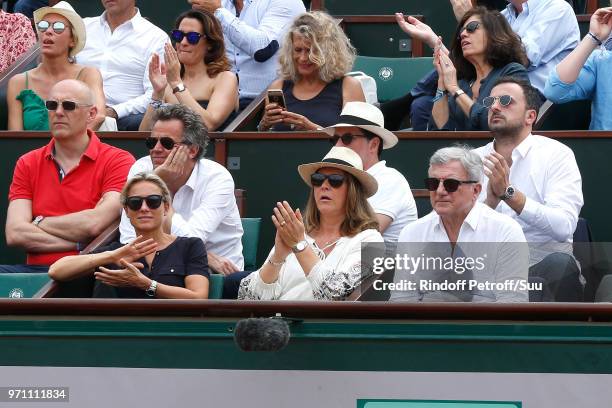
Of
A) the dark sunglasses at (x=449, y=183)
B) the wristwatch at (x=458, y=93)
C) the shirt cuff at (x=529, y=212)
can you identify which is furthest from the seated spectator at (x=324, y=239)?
the wristwatch at (x=458, y=93)

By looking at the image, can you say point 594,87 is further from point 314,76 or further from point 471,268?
point 471,268

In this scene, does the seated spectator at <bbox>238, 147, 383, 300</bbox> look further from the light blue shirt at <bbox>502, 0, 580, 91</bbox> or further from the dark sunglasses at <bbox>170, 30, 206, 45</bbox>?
the light blue shirt at <bbox>502, 0, 580, 91</bbox>

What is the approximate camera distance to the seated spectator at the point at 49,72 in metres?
8.93

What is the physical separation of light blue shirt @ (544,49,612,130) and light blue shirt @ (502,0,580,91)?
0.59m

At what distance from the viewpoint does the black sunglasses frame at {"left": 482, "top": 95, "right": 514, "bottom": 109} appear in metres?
7.43

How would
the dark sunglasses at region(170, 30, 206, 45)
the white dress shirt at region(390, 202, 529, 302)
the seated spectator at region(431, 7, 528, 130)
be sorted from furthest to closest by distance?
the dark sunglasses at region(170, 30, 206, 45) < the seated spectator at region(431, 7, 528, 130) < the white dress shirt at region(390, 202, 529, 302)

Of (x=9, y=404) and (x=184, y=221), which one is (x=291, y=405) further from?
(x=184, y=221)

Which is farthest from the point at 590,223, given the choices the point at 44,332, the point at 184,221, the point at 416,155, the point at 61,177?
the point at 44,332

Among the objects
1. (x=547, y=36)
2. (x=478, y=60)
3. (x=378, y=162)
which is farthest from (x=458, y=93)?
(x=547, y=36)

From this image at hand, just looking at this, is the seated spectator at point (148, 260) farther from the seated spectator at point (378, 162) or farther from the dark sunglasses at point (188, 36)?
the dark sunglasses at point (188, 36)

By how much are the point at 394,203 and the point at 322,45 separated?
162cm

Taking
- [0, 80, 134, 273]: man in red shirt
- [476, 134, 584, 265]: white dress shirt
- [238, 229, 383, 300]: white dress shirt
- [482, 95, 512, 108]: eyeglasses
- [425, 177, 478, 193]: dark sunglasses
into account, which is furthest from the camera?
[0, 80, 134, 273]: man in red shirt

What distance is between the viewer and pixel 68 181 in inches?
Result: 308

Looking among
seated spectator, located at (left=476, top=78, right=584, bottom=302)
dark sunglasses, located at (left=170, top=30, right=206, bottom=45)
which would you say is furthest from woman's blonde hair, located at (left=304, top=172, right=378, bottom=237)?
dark sunglasses, located at (left=170, top=30, right=206, bottom=45)
